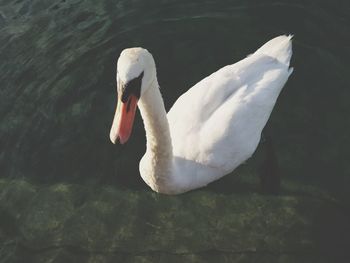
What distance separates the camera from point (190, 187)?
20.4 ft

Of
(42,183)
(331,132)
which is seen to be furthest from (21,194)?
(331,132)

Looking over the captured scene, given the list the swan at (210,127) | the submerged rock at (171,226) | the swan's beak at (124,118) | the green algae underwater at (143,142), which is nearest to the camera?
the swan's beak at (124,118)

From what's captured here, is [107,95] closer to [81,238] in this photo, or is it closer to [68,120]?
[68,120]

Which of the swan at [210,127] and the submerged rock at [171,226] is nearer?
the swan at [210,127]

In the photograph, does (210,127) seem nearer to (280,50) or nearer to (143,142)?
(143,142)

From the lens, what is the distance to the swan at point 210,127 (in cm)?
581

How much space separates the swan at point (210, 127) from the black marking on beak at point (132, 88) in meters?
0.52

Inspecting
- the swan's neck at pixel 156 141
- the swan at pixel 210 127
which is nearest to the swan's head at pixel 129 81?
the swan's neck at pixel 156 141

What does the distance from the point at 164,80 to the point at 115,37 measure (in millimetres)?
1476

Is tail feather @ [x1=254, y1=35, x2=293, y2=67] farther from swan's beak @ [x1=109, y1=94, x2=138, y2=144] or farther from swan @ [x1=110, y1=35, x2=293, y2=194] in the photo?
swan's beak @ [x1=109, y1=94, x2=138, y2=144]

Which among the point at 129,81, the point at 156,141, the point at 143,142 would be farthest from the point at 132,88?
the point at 143,142

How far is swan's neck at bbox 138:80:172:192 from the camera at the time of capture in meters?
5.15

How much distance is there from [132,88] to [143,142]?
280 cm

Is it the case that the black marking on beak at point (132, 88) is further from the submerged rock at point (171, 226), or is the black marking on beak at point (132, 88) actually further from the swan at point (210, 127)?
the submerged rock at point (171, 226)
